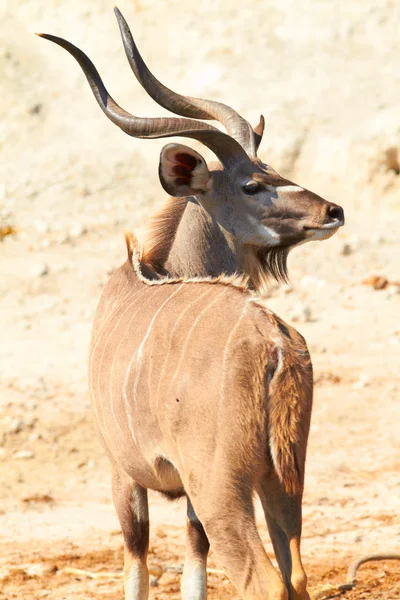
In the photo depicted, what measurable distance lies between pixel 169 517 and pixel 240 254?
2069mm

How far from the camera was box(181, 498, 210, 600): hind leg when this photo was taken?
145 inches

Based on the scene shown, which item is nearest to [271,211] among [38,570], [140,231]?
[140,231]

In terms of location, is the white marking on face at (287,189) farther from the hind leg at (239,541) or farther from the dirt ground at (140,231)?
the hind leg at (239,541)

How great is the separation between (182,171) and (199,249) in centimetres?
29

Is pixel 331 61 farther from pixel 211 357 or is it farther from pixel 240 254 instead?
pixel 211 357

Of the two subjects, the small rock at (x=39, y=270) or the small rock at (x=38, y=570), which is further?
the small rock at (x=39, y=270)

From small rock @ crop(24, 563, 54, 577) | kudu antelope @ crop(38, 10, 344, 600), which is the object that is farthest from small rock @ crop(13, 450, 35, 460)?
kudu antelope @ crop(38, 10, 344, 600)

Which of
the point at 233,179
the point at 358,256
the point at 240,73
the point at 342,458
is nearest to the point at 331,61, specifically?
the point at 240,73

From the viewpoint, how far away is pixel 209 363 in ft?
9.59

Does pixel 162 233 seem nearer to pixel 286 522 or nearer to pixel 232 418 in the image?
pixel 232 418

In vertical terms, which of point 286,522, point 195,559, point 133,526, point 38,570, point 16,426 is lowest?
point 38,570

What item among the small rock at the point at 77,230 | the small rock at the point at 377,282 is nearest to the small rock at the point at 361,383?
the small rock at the point at 377,282

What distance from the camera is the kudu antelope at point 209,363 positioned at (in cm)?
283

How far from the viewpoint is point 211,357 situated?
9.61ft
